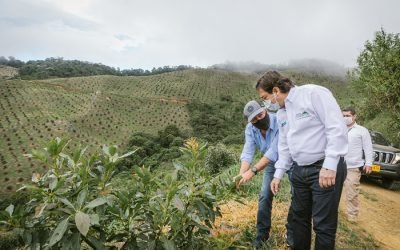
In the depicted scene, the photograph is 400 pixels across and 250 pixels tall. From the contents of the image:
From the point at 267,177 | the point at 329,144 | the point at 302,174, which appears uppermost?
the point at 329,144

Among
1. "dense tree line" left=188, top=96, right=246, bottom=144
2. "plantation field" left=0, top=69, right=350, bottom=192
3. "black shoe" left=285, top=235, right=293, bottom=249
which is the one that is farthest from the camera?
"dense tree line" left=188, top=96, right=246, bottom=144

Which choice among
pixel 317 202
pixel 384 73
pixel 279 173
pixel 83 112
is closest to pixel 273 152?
pixel 279 173

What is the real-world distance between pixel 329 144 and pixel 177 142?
5362 centimetres

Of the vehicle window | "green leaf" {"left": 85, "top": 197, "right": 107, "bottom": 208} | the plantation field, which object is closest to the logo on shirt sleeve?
"green leaf" {"left": 85, "top": 197, "right": 107, "bottom": 208}

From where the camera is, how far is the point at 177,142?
185ft

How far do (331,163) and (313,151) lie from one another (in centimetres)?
27

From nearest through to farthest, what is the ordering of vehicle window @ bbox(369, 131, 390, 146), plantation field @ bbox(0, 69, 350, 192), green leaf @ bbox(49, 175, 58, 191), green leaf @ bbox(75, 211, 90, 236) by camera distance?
green leaf @ bbox(75, 211, 90, 236)
green leaf @ bbox(49, 175, 58, 191)
vehicle window @ bbox(369, 131, 390, 146)
plantation field @ bbox(0, 69, 350, 192)

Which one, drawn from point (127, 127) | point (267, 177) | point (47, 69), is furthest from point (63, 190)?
point (47, 69)

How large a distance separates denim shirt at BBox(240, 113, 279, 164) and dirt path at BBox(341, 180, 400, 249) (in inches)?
97.4

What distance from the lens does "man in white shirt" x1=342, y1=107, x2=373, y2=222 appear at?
6168 mm

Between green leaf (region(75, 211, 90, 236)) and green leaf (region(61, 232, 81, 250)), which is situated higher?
green leaf (region(75, 211, 90, 236))

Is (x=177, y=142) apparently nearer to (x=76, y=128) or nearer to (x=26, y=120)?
(x=76, y=128)

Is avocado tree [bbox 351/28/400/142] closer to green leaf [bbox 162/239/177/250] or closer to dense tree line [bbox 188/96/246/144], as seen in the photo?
green leaf [bbox 162/239/177/250]

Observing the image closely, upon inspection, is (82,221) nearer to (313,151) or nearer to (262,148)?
(313,151)
